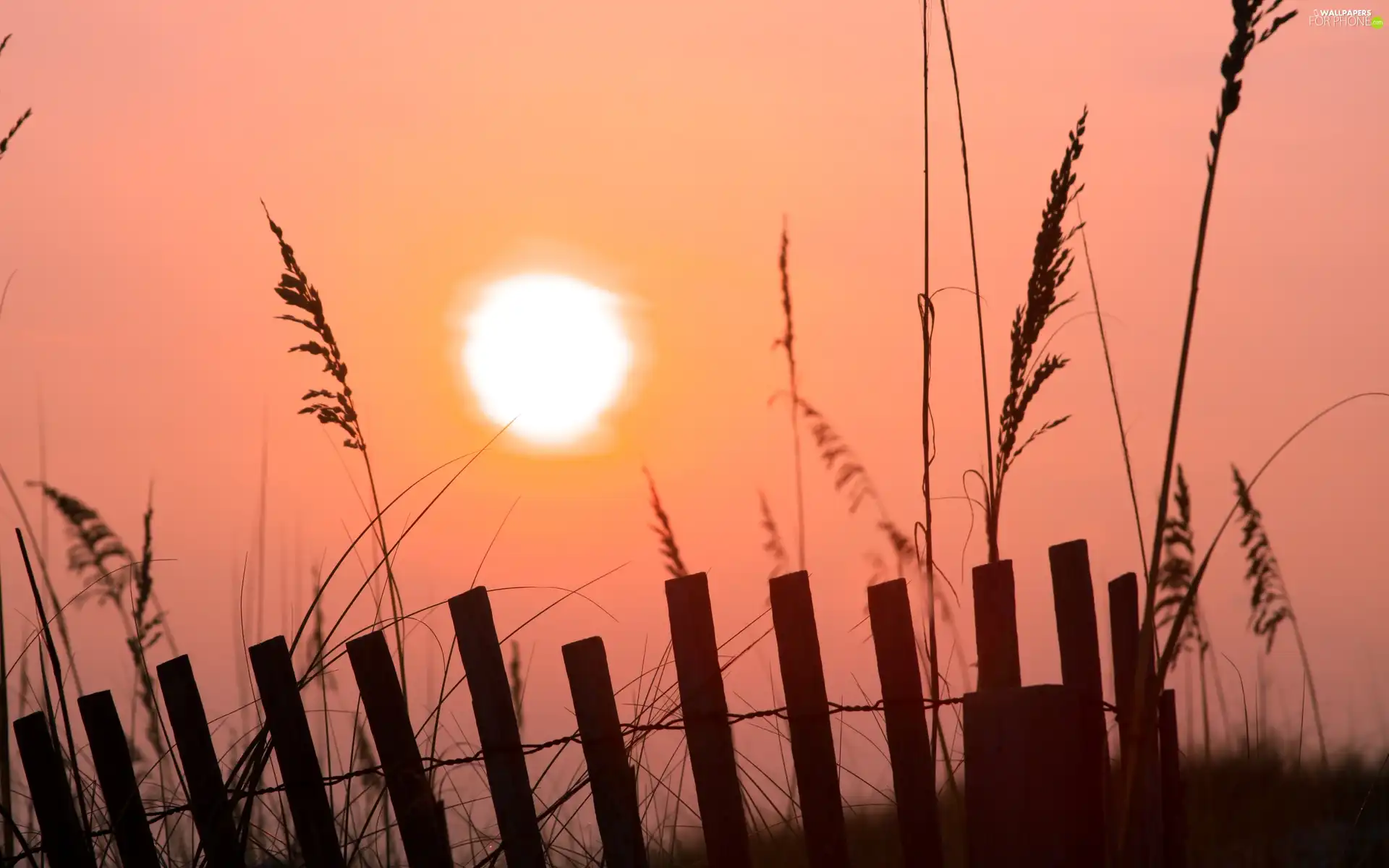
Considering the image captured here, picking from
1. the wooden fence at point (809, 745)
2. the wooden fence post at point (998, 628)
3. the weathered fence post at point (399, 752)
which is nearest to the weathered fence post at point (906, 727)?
the wooden fence at point (809, 745)

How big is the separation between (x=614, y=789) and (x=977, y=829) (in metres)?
0.65

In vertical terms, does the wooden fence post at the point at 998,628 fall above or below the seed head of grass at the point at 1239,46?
below

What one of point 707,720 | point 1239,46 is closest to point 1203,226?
point 1239,46

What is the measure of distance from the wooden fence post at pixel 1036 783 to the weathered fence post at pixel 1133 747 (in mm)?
128

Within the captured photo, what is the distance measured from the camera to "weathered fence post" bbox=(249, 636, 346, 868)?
2.23 metres

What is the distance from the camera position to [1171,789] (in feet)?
7.24

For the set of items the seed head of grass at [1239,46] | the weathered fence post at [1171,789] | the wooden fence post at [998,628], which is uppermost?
the seed head of grass at [1239,46]

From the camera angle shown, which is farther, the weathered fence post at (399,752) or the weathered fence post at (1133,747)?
the weathered fence post at (399,752)

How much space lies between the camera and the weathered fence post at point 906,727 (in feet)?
6.52

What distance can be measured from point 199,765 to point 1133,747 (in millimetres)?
1777

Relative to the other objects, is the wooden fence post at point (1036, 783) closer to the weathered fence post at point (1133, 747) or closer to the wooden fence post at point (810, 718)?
the weathered fence post at point (1133, 747)

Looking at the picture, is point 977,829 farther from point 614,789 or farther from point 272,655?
point 272,655

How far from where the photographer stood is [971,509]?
2814 mm

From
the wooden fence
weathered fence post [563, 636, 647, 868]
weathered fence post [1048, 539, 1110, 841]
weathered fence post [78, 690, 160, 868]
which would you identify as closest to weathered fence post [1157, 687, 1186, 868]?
the wooden fence
